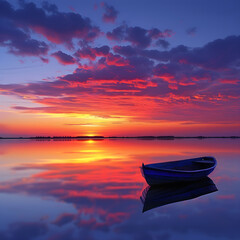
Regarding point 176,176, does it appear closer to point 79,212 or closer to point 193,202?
point 193,202

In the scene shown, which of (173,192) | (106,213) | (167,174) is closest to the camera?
(106,213)

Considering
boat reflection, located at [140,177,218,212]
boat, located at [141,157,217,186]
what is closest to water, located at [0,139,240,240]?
boat reflection, located at [140,177,218,212]

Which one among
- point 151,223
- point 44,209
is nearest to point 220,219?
point 151,223

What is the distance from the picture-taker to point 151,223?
9.04 m

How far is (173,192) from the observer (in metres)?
13.7

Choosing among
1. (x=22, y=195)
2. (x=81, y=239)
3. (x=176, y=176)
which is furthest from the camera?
(x=176, y=176)

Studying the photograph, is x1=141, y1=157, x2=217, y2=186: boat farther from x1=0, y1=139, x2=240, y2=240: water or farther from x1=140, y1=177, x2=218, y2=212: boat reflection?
x1=0, y1=139, x2=240, y2=240: water

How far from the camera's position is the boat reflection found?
11.9 metres

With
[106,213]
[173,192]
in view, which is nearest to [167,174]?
[173,192]

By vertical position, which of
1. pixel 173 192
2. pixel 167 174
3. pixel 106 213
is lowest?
pixel 106 213

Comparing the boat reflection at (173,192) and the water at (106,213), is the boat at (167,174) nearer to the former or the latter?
the boat reflection at (173,192)

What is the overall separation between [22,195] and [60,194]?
6.52 ft

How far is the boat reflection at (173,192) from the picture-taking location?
38.9 ft

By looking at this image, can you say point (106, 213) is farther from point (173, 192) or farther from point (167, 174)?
point (167, 174)
